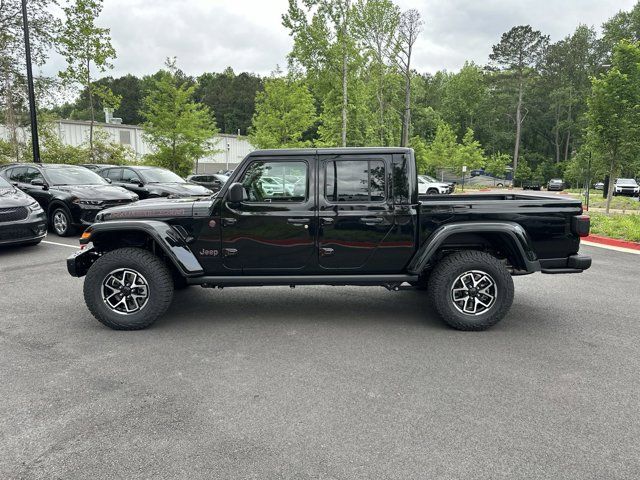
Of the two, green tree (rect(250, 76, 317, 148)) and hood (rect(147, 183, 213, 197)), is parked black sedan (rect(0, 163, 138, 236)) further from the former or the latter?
green tree (rect(250, 76, 317, 148))

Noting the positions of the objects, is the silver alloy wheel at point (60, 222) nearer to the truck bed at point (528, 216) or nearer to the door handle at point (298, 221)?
the door handle at point (298, 221)

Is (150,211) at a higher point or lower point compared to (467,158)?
lower

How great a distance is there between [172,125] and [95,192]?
14018mm

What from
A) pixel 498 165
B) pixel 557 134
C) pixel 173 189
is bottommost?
pixel 173 189

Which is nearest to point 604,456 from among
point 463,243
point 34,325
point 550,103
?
point 463,243

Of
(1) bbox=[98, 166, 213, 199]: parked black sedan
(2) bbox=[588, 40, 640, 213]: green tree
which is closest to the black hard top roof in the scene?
(1) bbox=[98, 166, 213, 199]: parked black sedan

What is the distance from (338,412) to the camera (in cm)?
303

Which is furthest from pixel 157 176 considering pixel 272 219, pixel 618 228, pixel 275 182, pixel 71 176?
pixel 618 228

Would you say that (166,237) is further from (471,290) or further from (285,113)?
(285,113)

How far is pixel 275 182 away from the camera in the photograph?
4.59 m

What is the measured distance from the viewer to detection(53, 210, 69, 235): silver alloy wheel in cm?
999

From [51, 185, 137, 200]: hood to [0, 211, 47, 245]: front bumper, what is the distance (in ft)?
4.25

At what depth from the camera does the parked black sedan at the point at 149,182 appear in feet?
39.6

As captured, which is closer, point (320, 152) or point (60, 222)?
point (320, 152)
